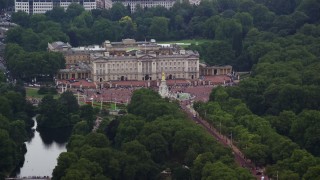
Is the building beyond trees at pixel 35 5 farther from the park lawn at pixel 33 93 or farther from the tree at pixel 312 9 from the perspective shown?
the park lawn at pixel 33 93

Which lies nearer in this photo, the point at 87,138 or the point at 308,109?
the point at 87,138

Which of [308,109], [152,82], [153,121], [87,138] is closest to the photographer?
[87,138]

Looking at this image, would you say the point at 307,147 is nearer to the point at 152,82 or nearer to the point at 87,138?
the point at 87,138

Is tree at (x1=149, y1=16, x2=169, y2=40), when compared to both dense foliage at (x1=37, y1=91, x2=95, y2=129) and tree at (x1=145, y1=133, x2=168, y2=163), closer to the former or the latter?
dense foliage at (x1=37, y1=91, x2=95, y2=129)

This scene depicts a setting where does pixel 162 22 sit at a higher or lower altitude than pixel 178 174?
higher

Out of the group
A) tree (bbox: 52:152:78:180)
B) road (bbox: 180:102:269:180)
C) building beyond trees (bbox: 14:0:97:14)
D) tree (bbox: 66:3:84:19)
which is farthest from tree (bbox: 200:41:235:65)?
tree (bbox: 52:152:78:180)

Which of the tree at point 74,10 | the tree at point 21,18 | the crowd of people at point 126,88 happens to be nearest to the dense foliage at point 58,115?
the crowd of people at point 126,88

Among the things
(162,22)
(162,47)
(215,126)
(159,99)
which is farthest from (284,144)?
(162,22)
